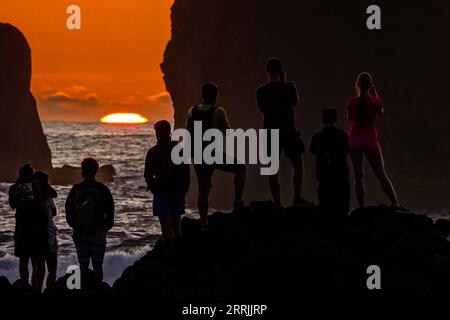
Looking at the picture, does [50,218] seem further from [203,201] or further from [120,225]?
[120,225]

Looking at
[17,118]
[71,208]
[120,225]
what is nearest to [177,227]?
[71,208]

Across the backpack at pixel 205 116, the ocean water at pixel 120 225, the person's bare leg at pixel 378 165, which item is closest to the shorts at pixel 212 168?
the backpack at pixel 205 116

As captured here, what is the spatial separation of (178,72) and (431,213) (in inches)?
1075

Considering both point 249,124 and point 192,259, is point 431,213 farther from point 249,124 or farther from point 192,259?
point 192,259

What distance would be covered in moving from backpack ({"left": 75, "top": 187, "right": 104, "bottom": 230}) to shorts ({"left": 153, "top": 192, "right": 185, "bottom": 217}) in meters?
0.97

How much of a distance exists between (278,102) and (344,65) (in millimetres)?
56312

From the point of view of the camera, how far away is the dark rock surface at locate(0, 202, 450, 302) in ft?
39.9

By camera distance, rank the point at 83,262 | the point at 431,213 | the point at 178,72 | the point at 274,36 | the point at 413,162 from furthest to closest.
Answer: the point at 178,72
the point at 274,36
the point at 413,162
the point at 431,213
the point at 83,262

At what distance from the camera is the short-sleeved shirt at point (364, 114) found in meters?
13.3

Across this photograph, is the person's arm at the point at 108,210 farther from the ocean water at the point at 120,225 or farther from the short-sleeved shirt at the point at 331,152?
the ocean water at the point at 120,225

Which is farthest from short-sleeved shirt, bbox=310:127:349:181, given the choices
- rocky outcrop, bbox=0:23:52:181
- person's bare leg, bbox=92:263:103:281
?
rocky outcrop, bbox=0:23:52:181

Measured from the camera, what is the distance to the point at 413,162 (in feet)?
214
